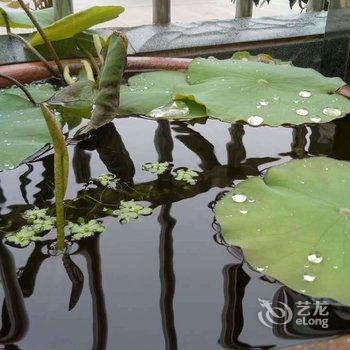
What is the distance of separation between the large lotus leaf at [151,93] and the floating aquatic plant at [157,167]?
15cm

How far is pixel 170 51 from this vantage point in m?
1.56

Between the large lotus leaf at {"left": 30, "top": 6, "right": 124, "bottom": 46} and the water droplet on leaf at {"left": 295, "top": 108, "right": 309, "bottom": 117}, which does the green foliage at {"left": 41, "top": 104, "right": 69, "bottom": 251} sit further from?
the large lotus leaf at {"left": 30, "top": 6, "right": 124, "bottom": 46}

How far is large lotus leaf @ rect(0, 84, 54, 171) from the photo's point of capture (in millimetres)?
862

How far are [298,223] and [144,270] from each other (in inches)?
9.4

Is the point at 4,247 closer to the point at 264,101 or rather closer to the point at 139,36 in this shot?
the point at 264,101

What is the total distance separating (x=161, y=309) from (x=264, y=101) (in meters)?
0.59

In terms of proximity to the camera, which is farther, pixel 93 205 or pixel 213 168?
pixel 213 168

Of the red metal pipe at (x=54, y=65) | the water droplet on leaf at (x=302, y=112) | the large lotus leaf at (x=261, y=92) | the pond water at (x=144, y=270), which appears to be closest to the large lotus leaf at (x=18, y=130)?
the pond water at (x=144, y=270)

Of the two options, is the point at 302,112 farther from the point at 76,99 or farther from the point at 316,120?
the point at 76,99

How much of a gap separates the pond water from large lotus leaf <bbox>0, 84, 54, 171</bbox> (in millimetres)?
41

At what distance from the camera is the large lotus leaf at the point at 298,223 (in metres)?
0.62

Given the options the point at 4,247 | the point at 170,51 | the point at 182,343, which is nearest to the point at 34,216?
the point at 4,247

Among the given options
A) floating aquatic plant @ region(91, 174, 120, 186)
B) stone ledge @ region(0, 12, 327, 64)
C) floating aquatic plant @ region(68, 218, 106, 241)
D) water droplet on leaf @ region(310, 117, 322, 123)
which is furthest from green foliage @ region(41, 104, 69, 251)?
stone ledge @ region(0, 12, 327, 64)

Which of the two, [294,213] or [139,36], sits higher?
[139,36]
